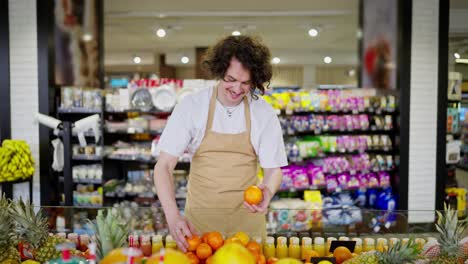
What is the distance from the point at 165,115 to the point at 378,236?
187 inches

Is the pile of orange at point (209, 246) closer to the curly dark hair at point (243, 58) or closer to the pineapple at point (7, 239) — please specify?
the pineapple at point (7, 239)

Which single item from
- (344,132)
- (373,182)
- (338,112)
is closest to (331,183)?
(373,182)

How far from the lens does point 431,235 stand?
6.50ft

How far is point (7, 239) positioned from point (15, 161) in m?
4.09

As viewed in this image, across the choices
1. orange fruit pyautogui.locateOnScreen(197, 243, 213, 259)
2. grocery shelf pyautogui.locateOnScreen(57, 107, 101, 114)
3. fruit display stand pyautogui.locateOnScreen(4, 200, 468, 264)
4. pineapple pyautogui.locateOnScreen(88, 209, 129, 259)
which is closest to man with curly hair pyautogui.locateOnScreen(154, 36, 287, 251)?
fruit display stand pyautogui.locateOnScreen(4, 200, 468, 264)

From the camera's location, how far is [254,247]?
1842mm

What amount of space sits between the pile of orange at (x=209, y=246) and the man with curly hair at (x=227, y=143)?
25 centimetres

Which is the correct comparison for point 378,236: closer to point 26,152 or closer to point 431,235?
point 431,235

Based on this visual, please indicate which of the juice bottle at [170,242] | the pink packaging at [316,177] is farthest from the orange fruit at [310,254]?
the pink packaging at [316,177]

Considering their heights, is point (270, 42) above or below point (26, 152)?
above

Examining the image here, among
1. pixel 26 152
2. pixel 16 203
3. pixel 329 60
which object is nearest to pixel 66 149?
pixel 26 152

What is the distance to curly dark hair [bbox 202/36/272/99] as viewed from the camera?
2.29 m

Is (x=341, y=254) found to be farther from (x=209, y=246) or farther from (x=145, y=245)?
(x=145, y=245)

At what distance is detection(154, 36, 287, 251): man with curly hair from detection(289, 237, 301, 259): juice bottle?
0.67 ft
